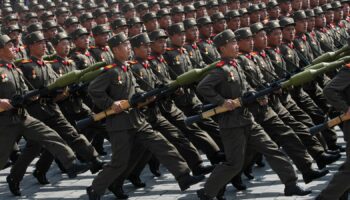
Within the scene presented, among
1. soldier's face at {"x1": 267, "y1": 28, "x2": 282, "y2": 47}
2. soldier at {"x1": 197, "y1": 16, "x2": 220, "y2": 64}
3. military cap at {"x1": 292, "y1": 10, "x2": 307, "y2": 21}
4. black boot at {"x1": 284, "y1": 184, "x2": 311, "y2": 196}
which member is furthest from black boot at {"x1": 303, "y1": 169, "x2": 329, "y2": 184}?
military cap at {"x1": 292, "y1": 10, "x2": 307, "y2": 21}

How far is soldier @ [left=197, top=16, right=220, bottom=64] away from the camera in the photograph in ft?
40.8

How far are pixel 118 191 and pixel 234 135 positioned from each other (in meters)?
1.68

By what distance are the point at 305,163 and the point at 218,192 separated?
1076mm

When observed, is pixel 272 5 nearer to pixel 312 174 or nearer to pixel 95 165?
pixel 95 165

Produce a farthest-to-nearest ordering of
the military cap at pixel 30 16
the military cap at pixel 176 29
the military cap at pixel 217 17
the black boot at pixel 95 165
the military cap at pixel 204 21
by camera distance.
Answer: the military cap at pixel 30 16, the military cap at pixel 217 17, the military cap at pixel 204 21, the military cap at pixel 176 29, the black boot at pixel 95 165

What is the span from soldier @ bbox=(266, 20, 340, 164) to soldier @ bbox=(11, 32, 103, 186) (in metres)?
2.43

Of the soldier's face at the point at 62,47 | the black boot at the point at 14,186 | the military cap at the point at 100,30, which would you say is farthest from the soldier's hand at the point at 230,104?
the military cap at the point at 100,30

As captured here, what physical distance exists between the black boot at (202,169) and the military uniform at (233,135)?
118 cm

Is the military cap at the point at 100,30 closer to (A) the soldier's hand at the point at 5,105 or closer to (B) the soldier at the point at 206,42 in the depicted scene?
(B) the soldier at the point at 206,42

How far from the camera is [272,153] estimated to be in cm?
856

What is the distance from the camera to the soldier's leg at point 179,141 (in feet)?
31.4

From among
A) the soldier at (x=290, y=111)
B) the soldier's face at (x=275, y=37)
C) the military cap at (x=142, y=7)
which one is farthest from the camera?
the military cap at (x=142, y=7)

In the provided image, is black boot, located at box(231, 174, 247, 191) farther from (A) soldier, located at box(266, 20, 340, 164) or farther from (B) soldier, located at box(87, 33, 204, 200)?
(A) soldier, located at box(266, 20, 340, 164)

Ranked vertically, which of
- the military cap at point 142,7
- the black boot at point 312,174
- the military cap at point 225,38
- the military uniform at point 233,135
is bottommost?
the black boot at point 312,174
